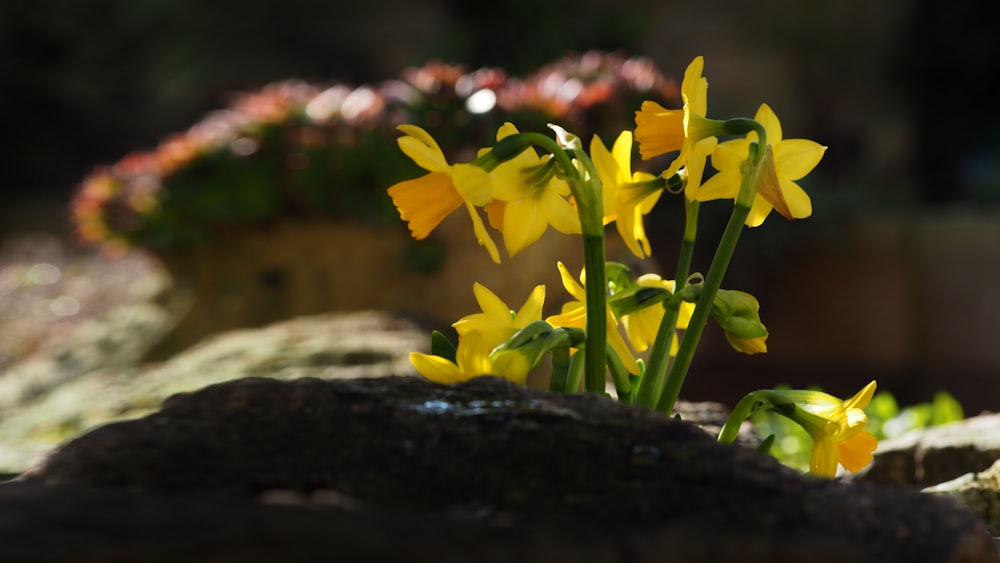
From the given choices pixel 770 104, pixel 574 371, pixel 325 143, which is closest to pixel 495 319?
pixel 574 371

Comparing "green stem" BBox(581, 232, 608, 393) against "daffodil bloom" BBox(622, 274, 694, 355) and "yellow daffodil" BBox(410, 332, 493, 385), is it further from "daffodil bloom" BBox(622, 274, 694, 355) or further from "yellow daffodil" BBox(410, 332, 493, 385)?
"daffodil bloom" BBox(622, 274, 694, 355)

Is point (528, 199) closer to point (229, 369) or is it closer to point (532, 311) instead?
point (532, 311)

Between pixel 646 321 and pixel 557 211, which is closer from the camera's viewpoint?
pixel 557 211

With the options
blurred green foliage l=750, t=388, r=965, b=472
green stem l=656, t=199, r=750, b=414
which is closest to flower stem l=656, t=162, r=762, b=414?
green stem l=656, t=199, r=750, b=414

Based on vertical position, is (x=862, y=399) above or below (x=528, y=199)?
below

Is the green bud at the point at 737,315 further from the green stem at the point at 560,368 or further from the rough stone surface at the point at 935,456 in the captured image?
the rough stone surface at the point at 935,456

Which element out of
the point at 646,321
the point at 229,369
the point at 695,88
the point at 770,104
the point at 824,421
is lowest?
the point at 824,421

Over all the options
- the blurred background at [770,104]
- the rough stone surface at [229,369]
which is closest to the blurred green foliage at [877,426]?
the rough stone surface at [229,369]
